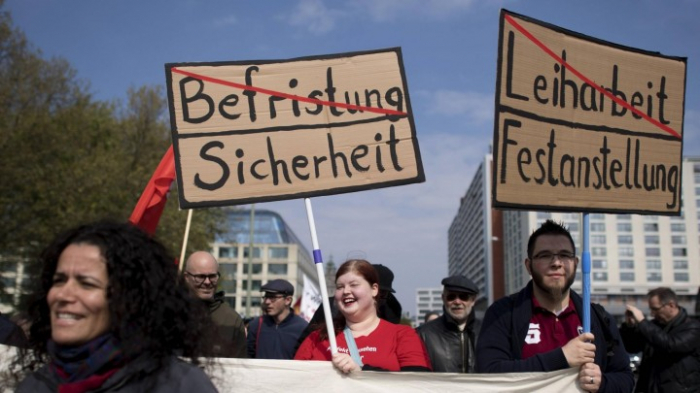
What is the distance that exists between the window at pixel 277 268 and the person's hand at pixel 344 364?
10440cm

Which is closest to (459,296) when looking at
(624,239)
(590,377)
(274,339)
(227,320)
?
(227,320)

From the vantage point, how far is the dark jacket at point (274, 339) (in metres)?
6.62

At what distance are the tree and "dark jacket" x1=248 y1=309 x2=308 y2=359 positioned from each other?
12.8 metres

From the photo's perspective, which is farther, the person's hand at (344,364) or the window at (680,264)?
the window at (680,264)

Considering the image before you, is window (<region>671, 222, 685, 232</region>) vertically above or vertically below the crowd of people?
below

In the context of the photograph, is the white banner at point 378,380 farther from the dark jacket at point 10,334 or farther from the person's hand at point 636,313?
the person's hand at point 636,313

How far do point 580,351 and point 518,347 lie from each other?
0.33 m

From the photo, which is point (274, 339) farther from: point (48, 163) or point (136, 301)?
point (48, 163)

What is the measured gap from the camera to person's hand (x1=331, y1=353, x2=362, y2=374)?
3.41 metres

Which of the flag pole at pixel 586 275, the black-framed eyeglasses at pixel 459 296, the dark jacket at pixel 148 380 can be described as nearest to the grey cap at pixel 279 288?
the black-framed eyeglasses at pixel 459 296

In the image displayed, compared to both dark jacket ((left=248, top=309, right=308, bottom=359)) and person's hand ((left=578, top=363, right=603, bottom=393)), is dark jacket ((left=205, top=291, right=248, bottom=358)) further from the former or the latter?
person's hand ((left=578, top=363, right=603, bottom=393))

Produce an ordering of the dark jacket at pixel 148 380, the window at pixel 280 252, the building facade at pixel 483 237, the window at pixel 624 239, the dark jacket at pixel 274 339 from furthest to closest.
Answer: the building facade at pixel 483 237
the window at pixel 624 239
the window at pixel 280 252
the dark jacket at pixel 274 339
the dark jacket at pixel 148 380

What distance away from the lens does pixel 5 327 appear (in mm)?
3801

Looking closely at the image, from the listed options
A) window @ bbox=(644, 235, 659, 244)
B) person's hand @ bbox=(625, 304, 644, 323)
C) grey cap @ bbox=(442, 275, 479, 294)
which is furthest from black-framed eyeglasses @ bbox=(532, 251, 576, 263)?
window @ bbox=(644, 235, 659, 244)
